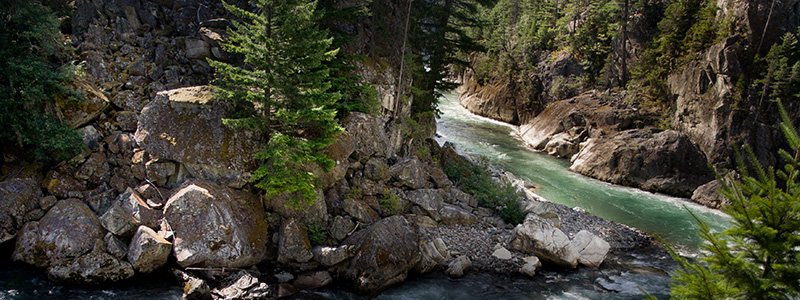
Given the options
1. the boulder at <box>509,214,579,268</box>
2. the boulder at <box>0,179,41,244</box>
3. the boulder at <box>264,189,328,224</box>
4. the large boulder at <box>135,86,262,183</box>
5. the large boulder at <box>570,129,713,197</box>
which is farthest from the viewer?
the large boulder at <box>570,129,713,197</box>

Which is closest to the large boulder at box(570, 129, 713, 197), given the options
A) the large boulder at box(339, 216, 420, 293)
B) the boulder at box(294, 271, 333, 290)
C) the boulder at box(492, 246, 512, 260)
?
the boulder at box(492, 246, 512, 260)

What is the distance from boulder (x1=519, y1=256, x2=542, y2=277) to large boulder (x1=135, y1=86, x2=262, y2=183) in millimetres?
9956

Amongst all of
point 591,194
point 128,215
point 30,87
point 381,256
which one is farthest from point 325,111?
point 591,194

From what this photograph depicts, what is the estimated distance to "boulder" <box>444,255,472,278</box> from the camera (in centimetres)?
1289

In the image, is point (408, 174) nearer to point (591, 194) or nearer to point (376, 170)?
point (376, 170)

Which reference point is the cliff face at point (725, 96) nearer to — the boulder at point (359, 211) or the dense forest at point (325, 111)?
the dense forest at point (325, 111)

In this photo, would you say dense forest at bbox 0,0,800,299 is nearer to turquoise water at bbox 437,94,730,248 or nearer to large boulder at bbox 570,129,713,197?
large boulder at bbox 570,129,713,197

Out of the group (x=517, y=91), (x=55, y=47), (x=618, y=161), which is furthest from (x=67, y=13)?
(x=517, y=91)

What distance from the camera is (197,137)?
41.4 ft

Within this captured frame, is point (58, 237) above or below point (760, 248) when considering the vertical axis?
below

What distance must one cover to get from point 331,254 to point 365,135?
5381 mm

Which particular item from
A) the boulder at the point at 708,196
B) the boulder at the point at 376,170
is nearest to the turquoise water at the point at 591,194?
the boulder at the point at 708,196

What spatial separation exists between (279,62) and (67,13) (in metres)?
10.7

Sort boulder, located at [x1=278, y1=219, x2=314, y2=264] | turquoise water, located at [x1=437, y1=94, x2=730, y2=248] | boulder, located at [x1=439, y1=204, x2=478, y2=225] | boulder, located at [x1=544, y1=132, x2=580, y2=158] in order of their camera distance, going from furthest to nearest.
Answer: boulder, located at [x1=544, y1=132, x2=580, y2=158], turquoise water, located at [x1=437, y1=94, x2=730, y2=248], boulder, located at [x1=439, y1=204, x2=478, y2=225], boulder, located at [x1=278, y1=219, x2=314, y2=264]
